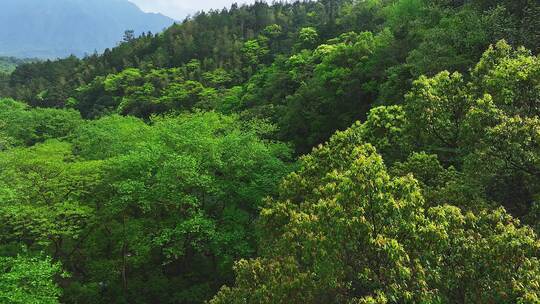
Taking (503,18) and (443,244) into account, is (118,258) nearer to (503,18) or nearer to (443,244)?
(443,244)

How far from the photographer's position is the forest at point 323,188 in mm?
8773

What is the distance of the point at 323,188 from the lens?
1213 centimetres

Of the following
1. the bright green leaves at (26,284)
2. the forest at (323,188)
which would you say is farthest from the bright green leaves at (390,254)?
the bright green leaves at (26,284)

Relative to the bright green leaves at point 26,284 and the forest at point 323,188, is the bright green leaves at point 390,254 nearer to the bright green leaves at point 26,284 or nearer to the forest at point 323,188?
the forest at point 323,188

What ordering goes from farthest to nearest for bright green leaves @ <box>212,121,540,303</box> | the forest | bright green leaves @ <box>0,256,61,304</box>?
bright green leaves @ <box>0,256,61,304</box>, the forest, bright green leaves @ <box>212,121,540,303</box>

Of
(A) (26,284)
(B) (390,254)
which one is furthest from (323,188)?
(A) (26,284)

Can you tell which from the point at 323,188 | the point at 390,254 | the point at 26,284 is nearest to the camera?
the point at 390,254

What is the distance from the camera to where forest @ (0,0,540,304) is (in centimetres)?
877

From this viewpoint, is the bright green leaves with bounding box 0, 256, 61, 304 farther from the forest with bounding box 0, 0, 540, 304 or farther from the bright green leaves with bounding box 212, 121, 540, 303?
the bright green leaves with bounding box 212, 121, 540, 303

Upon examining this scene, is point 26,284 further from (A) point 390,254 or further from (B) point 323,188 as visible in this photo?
(A) point 390,254

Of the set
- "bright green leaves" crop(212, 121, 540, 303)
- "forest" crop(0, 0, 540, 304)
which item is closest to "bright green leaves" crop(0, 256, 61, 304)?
"forest" crop(0, 0, 540, 304)

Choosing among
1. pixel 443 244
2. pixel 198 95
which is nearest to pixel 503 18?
pixel 443 244

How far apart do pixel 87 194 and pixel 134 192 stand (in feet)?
12.6

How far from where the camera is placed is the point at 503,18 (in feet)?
75.2
